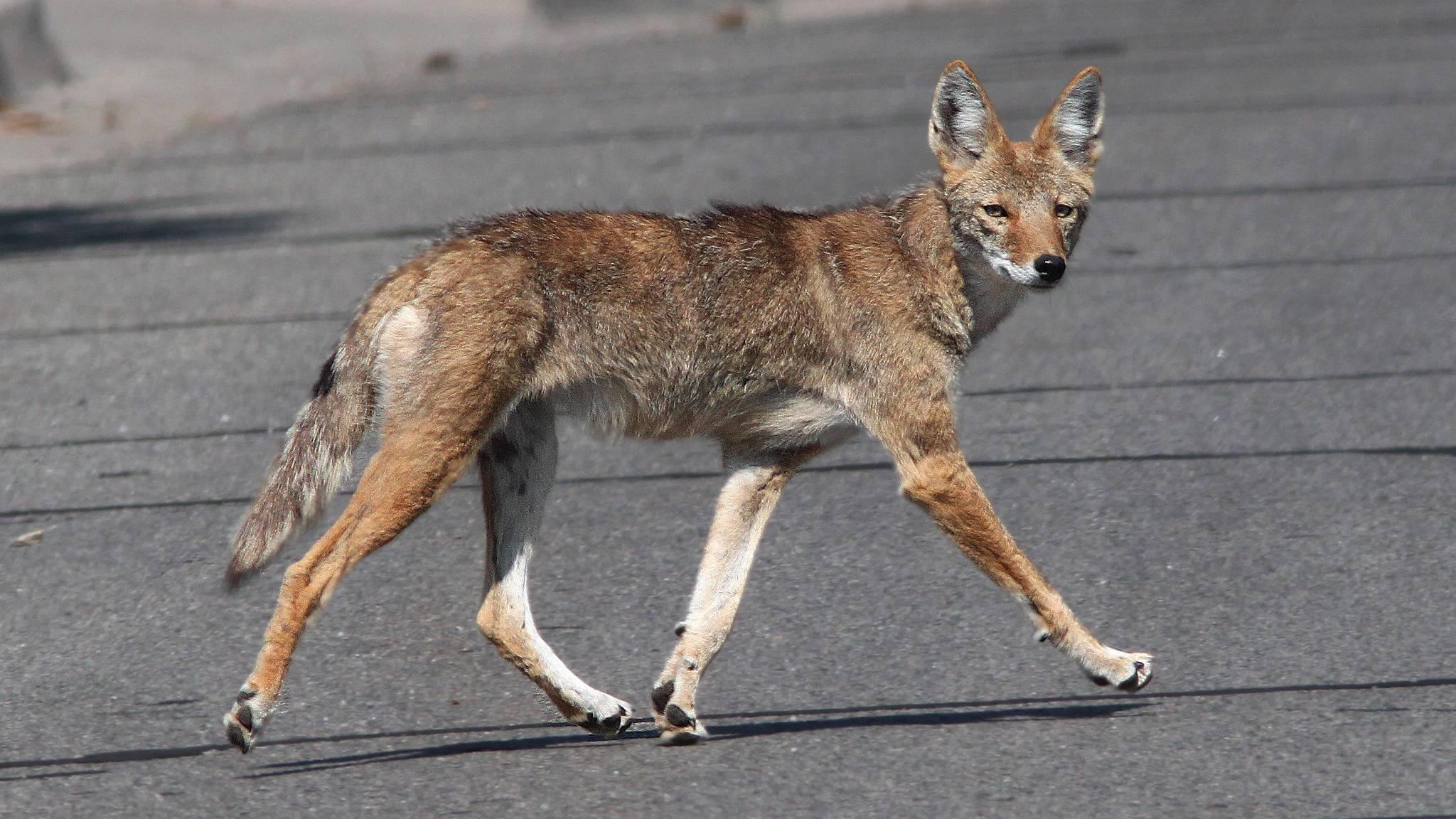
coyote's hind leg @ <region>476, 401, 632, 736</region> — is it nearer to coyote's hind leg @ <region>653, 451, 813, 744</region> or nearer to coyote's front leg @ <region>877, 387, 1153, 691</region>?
coyote's hind leg @ <region>653, 451, 813, 744</region>

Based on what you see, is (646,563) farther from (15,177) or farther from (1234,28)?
(1234,28)

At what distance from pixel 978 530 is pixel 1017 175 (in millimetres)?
1092

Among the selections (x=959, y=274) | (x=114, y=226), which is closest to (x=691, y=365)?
(x=959, y=274)

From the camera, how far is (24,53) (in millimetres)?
16922


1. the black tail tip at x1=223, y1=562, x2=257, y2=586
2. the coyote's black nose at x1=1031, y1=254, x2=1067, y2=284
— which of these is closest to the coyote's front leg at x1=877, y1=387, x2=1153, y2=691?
the coyote's black nose at x1=1031, y1=254, x2=1067, y2=284

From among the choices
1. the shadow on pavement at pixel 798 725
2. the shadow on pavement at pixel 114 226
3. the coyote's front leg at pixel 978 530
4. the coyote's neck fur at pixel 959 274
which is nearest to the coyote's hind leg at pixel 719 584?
the shadow on pavement at pixel 798 725

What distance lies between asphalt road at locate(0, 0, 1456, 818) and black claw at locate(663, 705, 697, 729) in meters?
0.09

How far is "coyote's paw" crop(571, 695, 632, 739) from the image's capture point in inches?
209

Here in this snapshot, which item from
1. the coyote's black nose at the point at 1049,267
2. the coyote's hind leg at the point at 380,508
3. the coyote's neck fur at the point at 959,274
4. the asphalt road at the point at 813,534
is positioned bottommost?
the asphalt road at the point at 813,534

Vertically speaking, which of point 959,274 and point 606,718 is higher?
point 959,274

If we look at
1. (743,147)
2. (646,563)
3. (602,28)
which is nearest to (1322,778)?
(646,563)

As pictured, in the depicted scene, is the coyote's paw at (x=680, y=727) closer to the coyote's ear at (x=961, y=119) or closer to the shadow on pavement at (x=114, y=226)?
the coyote's ear at (x=961, y=119)

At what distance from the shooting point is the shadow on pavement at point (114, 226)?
11.5 meters

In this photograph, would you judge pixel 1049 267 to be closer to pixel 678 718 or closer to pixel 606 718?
pixel 678 718
